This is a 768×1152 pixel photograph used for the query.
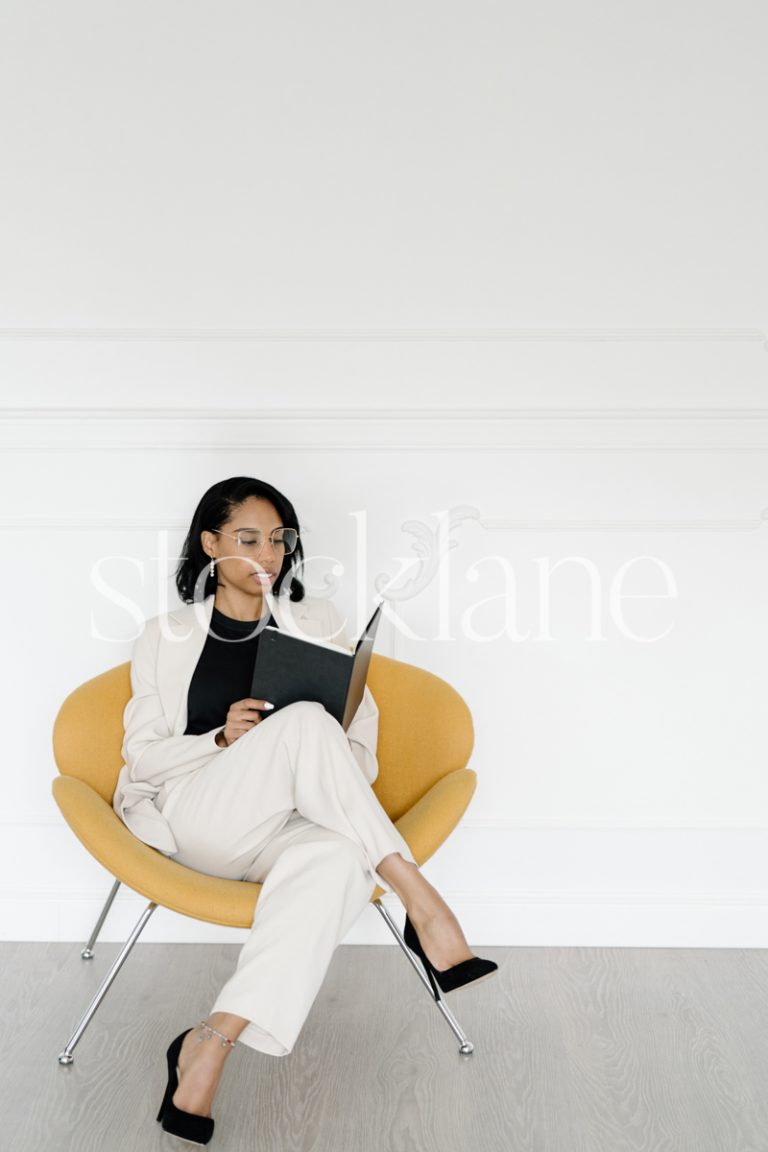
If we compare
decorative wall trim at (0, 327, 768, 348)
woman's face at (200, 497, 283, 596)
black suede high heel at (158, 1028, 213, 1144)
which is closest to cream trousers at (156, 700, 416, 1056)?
black suede high heel at (158, 1028, 213, 1144)

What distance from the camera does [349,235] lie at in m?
2.87

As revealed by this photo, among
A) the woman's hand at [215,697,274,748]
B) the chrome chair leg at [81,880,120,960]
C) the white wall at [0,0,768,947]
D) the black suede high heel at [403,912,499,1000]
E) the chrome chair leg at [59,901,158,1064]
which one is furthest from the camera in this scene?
the white wall at [0,0,768,947]

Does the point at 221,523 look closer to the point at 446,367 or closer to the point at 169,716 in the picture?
the point at 169,716

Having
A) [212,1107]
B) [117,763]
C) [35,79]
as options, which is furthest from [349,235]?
[212,1107]

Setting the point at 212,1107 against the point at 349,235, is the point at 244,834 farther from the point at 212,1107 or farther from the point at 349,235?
the point at 349,235

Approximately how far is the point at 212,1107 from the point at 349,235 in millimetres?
2091

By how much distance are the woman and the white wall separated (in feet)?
0.84

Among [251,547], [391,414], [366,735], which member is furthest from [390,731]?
[391,414]

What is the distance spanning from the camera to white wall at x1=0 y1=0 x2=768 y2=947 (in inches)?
113

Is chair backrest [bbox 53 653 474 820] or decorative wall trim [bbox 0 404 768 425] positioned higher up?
decorative wall trim [bbox 0 404 768 425]

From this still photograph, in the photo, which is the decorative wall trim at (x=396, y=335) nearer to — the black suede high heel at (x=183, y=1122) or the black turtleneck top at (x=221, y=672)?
the black turtleneck top at (x=221, y=672)

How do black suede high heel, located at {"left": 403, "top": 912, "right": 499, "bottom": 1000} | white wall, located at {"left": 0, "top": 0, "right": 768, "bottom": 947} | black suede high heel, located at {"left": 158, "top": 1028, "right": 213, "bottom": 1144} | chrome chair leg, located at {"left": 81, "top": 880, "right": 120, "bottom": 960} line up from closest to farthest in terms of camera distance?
black suede high heel, located at {"left": 158, "top": 1028, "right": 213, "bottom": 1144} → black suede high heel, located at {"left": 403, "top": 912, "right": 499, "bottom": 1000} → chrome chair leg, located at {"left": 81, "top": 880, "right": 120, "bottom": 960} → white wall, located at {"left": 0, "top": 0, "right": 768, "bottom": 947}

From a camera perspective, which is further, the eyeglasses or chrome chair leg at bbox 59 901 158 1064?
the eyeglasses

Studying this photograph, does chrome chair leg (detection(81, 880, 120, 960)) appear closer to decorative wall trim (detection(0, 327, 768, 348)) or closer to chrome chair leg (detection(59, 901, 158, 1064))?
chrome chair leg (detection(59, 901, 158, 1064))
